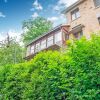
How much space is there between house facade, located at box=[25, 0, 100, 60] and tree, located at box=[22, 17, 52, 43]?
61.0 feet

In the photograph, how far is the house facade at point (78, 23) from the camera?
2098 centimetres

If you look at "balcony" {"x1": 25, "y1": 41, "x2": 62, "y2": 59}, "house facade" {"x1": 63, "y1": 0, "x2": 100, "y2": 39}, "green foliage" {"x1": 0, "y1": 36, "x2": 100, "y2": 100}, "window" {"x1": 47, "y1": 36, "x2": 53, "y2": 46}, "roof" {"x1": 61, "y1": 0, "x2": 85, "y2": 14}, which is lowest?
"green foliage" {"x1": 0, "y1": 36, "x2": 100, "y2": 100}

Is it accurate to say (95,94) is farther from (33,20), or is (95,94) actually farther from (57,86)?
(33,20)

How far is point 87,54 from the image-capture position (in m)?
6.36

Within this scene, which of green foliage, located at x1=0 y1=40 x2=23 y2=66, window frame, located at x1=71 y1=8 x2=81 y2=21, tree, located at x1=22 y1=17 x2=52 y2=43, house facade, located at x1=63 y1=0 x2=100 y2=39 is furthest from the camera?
tree, located at x1=22 y1=17 x2=52 y2=43

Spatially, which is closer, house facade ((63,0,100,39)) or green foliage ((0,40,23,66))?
house facade ((63,0,100,39))

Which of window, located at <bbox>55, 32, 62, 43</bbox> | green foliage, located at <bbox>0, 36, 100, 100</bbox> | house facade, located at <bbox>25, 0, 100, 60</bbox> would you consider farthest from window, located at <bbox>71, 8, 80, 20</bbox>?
green foliage, located at <bbox>0, 36, 100, 100</bbox>

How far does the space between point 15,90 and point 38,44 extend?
20079 mm

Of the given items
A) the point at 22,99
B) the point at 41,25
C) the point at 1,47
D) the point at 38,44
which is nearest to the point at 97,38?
the point at 22,99

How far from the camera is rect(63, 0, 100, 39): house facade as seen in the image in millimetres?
20828

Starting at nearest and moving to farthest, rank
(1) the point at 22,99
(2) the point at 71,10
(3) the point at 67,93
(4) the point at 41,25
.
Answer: (3) the point at 67,93, (1) the point at 22,99, (2) the point at 71,10, (4) the point at 41,25

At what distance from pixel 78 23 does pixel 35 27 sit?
85.1 feet

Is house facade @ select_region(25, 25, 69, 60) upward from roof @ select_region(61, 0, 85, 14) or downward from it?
downward

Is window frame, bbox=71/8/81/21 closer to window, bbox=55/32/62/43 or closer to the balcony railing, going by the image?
window, bbox=55/32/62/43
